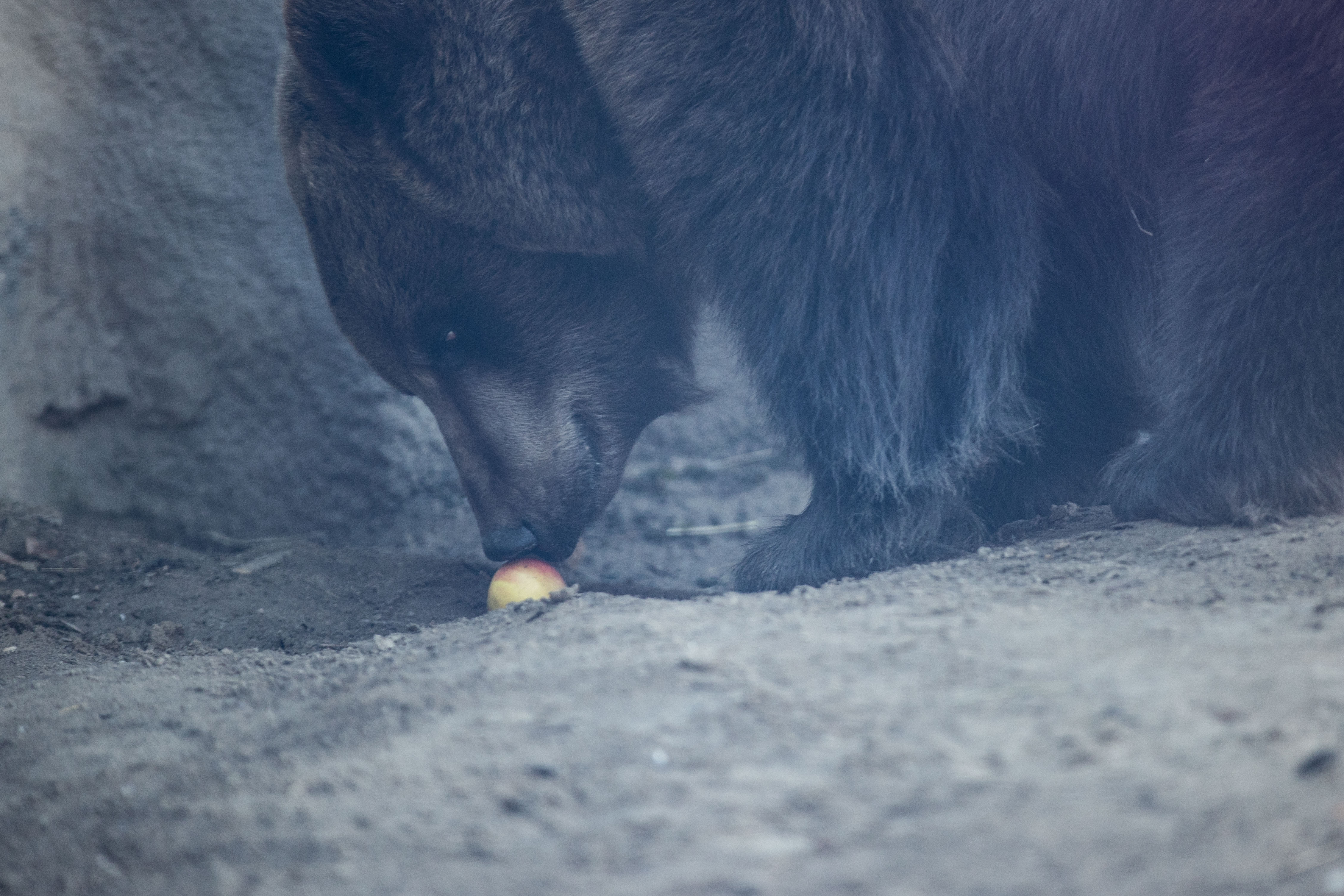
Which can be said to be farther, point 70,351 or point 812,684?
point 70,351

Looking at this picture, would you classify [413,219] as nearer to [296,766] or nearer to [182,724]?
[182,724]

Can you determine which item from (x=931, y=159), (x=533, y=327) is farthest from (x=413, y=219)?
(x=931, y=159)

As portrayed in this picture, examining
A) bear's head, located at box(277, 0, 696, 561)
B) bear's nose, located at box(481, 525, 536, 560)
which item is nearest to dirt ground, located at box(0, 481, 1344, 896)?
bear's nose, located at box(481, 525, 536, 560)

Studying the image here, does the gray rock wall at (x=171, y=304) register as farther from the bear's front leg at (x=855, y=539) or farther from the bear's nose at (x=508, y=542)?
the bear's front leg at (x=855, y=539)

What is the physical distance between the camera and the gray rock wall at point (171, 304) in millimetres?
3180

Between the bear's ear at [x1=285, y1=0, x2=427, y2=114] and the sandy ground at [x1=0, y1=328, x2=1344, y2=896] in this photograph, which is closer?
the sandy ground at [x1=0, y1=328, x2=1344, y2=896]

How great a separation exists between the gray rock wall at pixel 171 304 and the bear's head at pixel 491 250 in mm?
1050

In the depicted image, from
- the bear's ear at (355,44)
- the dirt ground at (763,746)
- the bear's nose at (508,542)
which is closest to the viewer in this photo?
the dirt ground at (763,746)

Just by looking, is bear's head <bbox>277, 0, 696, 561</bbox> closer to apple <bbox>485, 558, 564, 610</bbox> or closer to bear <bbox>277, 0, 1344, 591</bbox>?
bear <bbox>277, 0, 1344, 591</bbox>

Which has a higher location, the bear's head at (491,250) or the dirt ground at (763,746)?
the bear's head at (491,250)

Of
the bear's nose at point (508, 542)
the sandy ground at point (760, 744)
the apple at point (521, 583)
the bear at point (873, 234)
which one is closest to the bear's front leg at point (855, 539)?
the bear at point (873, 234)

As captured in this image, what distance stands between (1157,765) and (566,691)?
747 millimetres

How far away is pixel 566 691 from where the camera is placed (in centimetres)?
141

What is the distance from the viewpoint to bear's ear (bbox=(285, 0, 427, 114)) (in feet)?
7.53
